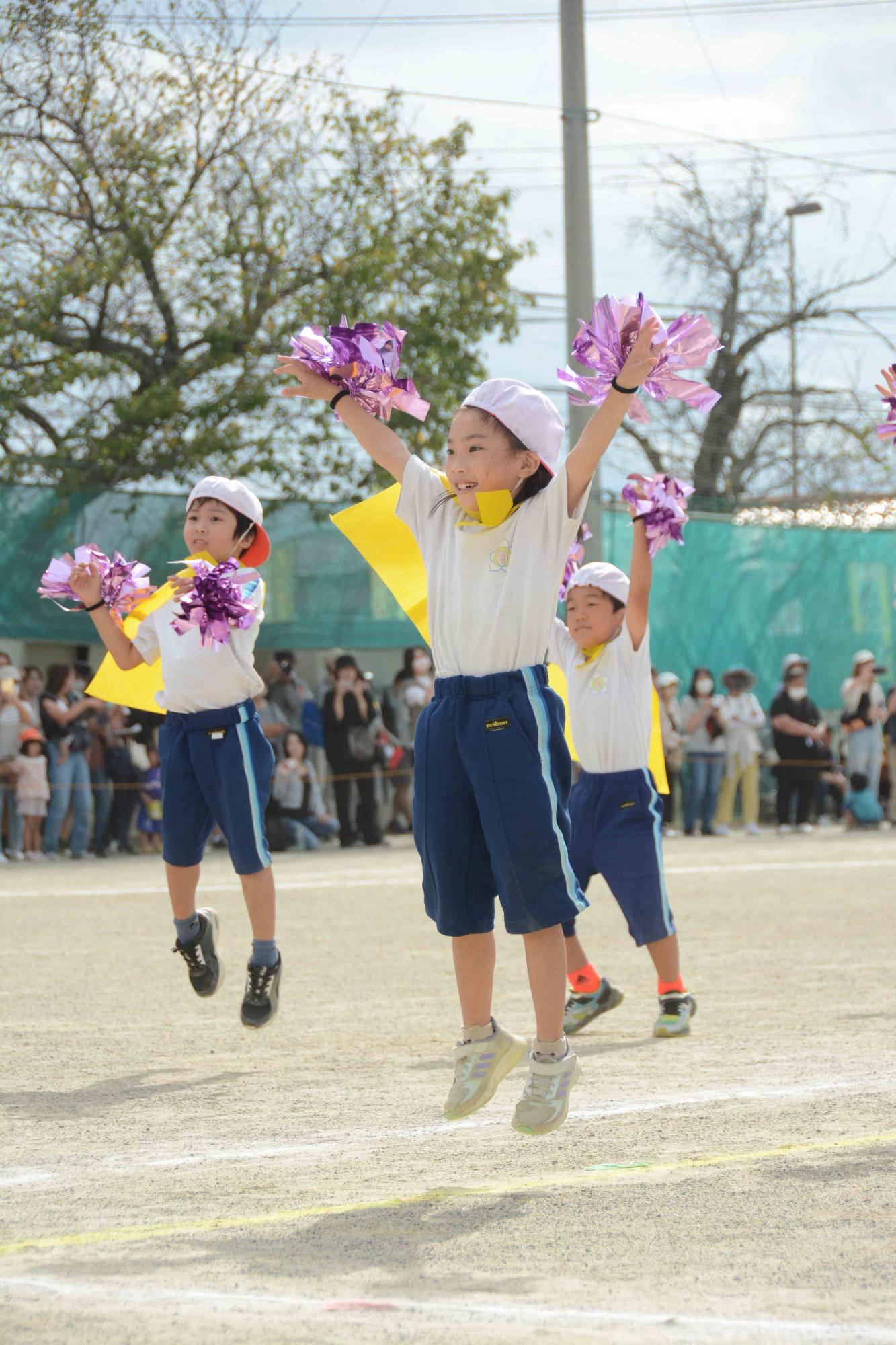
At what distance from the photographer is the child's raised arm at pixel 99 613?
6273 mm

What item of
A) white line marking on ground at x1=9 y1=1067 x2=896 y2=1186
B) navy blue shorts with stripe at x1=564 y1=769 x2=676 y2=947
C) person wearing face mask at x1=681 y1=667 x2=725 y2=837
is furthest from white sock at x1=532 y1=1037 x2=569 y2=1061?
person wearing face mask at x1=681 y1=667 x2=725 y2=837

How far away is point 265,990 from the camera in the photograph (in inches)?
240

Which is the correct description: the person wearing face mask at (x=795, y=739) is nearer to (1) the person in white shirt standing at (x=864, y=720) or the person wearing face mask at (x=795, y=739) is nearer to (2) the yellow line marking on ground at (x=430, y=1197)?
(1) the person in white shirt standing at (x=864, y=720)

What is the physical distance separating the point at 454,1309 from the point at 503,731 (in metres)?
1.53

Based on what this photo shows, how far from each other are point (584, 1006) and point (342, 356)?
9.94 ft

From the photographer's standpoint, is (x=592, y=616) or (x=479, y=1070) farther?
(x=592, y=616)

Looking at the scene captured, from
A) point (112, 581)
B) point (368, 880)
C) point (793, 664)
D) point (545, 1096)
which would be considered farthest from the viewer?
point (793, 664)

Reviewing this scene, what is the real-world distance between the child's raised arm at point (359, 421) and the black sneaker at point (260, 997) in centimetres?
223

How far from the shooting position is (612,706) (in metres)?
6.64

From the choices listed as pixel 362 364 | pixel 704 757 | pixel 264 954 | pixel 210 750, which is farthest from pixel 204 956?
pixel 704 757

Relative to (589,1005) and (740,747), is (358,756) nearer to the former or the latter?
(740,747)

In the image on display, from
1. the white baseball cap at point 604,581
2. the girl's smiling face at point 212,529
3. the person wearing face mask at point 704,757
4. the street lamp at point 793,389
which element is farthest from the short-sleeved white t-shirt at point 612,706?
the street lamp at point 793,389

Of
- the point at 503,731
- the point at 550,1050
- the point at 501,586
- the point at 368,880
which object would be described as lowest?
the point at 368,880

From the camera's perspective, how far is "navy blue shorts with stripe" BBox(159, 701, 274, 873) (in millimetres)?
6102
